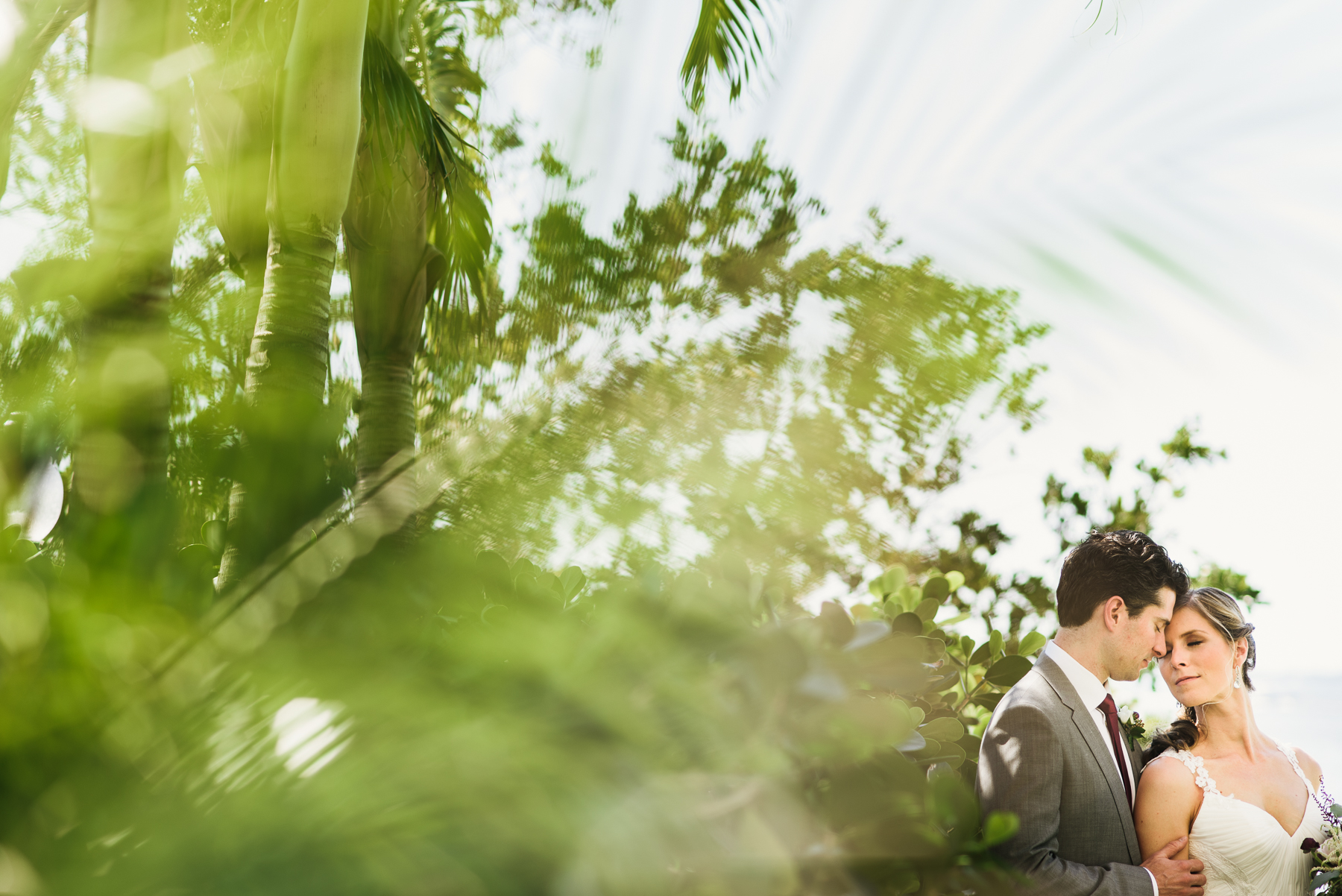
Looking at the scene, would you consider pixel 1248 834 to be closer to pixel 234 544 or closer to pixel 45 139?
pixel 234 544

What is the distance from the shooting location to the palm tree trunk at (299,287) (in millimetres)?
479

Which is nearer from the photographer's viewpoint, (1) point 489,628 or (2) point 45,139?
(1) point 489,628

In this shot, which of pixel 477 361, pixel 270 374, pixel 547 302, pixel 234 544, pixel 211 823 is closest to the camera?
pixel 211 823

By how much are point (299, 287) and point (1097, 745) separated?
229cm

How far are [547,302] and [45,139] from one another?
2.22 m

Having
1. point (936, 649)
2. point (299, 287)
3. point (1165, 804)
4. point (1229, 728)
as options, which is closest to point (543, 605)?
point (299, 287)

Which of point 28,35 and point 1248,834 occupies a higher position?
point 28,35

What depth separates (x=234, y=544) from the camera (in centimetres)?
48

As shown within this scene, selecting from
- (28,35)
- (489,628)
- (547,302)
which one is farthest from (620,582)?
(28,35)

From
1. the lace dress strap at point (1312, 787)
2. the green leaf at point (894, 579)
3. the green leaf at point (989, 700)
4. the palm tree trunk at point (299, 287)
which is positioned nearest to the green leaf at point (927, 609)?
the green leaf at point (894, 579)

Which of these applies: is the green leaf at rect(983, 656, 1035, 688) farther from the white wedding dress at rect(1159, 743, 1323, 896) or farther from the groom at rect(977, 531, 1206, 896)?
the white wedding dress at rect(1159, 743, 1323, 896)

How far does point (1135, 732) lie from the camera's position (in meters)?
3.10

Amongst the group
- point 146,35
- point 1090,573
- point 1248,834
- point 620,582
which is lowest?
point 1248,834

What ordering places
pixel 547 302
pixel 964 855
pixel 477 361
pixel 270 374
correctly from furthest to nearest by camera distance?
pixel 477 361 → pixel 547 302 → pixel 964 855 → pixel 270 374
